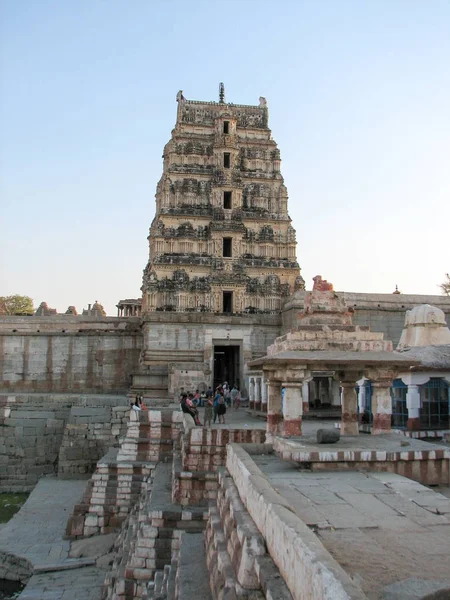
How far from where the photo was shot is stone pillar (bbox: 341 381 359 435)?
11.9 m

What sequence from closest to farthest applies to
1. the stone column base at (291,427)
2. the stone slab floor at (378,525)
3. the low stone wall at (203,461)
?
the stone slab floor at (378,525), the stone column base at (291,427), the low stone wall at (203,461)

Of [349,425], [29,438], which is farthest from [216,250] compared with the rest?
[349,425]

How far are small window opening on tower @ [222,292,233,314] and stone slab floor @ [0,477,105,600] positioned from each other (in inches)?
461

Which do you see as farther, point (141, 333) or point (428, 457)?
point (141, 333)

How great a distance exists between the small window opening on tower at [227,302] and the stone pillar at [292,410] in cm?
1895

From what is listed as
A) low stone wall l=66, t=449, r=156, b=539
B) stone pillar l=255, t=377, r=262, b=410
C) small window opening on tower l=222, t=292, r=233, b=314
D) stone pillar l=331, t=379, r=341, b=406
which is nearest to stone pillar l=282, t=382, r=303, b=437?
low stone wall l=66, t=449, r=156, b=539

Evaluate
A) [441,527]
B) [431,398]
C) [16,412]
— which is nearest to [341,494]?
[441,527]

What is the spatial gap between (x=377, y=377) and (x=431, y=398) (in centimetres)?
576

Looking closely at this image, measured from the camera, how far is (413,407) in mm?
15992

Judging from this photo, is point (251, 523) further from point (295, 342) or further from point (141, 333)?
point (141, 333)

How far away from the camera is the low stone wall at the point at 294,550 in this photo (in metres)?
3.35

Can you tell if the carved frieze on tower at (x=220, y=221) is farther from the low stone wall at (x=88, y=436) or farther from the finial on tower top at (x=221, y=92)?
the low stone wall at (x=88, y=436)

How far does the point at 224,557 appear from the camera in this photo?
5.93 metres

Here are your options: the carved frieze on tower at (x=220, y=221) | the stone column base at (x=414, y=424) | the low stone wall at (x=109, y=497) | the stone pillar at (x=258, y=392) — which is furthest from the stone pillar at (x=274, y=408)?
the carved frieze on tower at (x=220, y=221)
